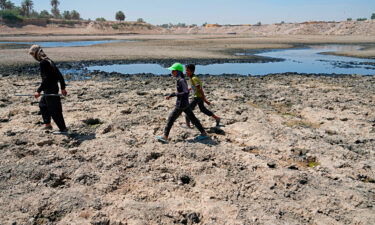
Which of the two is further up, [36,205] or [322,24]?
[322,24]

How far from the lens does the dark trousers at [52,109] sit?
6.80 meters

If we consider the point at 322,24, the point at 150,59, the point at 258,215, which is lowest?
the point at 258,215

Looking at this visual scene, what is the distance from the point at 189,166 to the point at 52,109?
3.43 meters

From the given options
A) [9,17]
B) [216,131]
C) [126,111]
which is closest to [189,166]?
[216,131]

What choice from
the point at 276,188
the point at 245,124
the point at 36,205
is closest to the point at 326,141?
the point at 245,124

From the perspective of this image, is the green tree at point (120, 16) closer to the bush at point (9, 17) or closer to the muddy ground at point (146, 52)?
the bush at point (9, 17)

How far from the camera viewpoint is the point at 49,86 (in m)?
6.71

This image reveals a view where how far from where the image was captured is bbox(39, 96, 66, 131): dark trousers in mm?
6805

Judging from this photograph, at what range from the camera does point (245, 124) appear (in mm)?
7930

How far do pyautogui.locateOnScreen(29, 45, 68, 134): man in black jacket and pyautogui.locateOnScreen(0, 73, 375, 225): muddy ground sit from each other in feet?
1.35

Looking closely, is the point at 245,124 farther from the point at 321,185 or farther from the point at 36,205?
the point at 36,205

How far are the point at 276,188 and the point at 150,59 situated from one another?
66.4 ft

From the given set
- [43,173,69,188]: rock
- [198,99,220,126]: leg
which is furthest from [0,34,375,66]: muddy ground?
[43,173,69,188]: rock

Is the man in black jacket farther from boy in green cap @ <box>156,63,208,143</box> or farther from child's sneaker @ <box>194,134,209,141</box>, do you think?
child's sneaker @ <box>194,134,209,141</box>
